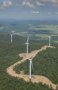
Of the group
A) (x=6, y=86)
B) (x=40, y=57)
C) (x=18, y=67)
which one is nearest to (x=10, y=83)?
(x=6, y=86)

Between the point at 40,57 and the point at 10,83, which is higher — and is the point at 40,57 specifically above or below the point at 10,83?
below

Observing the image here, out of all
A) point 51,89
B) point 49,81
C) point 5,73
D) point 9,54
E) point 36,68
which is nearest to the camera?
point 51,89

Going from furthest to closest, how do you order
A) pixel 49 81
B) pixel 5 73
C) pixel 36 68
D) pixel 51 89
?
pixel 36 68, pixel 5 73, pixel 49 81, pixel 51 89

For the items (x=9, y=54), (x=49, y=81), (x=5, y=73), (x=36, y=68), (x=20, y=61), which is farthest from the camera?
(x=9, y=54)

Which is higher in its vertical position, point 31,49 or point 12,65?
point 12,65

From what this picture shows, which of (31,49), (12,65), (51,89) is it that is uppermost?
(51,89)

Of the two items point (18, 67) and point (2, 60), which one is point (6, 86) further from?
point (2, 60)

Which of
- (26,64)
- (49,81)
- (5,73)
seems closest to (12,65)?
(26,64)

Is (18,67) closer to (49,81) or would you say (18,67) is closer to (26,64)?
(26,64)

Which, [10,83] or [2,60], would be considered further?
[2,60]
